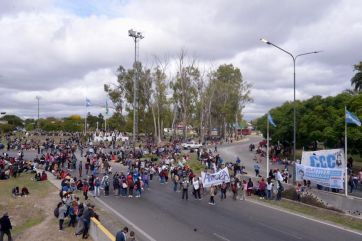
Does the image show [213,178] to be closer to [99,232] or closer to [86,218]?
[86,218]

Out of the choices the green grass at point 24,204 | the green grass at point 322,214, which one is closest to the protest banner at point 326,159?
the green grass at point 322,214

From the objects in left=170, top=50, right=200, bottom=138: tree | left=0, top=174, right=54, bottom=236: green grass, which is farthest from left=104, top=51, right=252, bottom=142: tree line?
left=0, top=174, right=54, bottom=236: green grass

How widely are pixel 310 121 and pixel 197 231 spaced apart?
29.1 metres

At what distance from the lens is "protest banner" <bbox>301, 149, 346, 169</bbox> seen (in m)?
22.4

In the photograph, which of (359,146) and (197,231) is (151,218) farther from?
(359,146)

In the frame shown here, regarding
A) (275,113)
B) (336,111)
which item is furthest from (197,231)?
(275,113)

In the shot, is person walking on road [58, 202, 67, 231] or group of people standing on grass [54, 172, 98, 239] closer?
group of people standing on grass [54, 172, 98, 239]

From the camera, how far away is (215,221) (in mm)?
18906

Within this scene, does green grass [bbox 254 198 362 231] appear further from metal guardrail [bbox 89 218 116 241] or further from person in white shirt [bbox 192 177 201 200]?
metal guardrail [bbox 89 218 116 241]

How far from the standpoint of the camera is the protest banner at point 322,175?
72.0 feet

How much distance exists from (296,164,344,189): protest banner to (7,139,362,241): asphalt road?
11.3 feet

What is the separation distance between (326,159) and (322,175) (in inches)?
36.7

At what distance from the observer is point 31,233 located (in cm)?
1905

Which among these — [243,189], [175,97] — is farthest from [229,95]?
[243,189]
